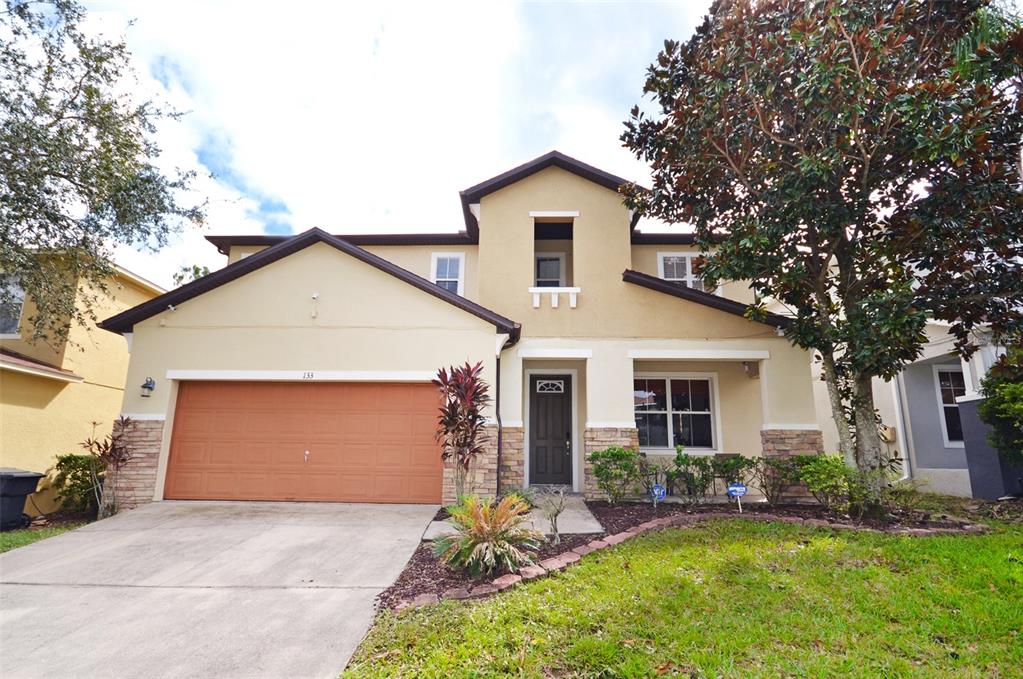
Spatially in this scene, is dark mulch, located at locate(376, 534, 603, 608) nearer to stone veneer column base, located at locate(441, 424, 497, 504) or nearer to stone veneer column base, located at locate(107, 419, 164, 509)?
stone veneer column base, located at locate(441, 424, 497, 504)

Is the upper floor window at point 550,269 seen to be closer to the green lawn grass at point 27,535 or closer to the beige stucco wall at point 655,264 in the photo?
the beige stucco wall at point 655,264

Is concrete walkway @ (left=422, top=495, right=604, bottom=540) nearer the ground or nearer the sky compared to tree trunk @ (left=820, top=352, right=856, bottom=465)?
nearer the ground

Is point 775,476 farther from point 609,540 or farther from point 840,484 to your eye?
point 609,540

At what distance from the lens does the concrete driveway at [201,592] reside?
396 cm

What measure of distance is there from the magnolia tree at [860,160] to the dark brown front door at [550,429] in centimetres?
462

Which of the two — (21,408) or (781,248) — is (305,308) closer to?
(21,408)

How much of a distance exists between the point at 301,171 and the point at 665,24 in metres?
8.69

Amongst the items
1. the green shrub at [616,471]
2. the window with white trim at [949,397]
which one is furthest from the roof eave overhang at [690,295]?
the window with white trim at [949,397]

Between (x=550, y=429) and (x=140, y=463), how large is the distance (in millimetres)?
8718

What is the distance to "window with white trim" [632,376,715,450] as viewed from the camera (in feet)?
39.3

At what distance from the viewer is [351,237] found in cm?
1327

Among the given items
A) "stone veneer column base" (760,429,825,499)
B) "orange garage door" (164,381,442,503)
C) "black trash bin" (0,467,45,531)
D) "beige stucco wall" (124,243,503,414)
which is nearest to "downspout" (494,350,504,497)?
"beige stucco wall" (124,243,503,414)

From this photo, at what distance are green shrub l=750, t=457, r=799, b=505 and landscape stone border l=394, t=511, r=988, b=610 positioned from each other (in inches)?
59.9

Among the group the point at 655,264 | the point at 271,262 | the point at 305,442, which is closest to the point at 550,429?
the point at 655,264
